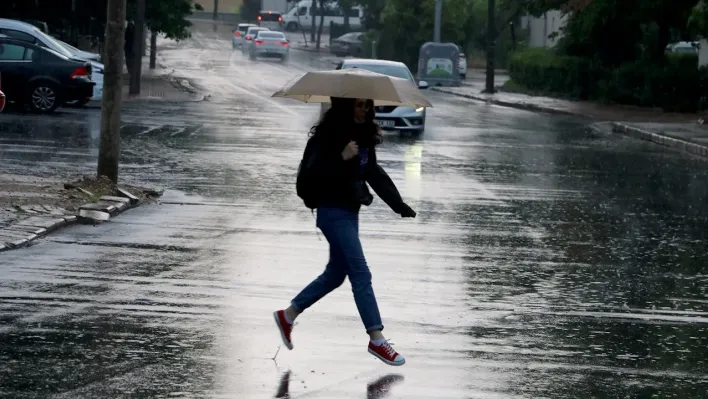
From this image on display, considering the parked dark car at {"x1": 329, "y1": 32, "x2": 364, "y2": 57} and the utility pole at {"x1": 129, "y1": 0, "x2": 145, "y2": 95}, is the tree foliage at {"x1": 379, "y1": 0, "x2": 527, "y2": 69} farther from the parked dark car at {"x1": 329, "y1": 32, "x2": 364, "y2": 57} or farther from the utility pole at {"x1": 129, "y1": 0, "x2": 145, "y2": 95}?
the utility pole at {"x1": 129, "y1": 0, "x2": 145, "y2": 95}

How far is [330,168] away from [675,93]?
1448 inches

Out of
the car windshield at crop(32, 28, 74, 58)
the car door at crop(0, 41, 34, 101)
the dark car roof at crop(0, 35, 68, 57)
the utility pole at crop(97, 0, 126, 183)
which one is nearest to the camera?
the utility pole at crop(97, 0, 126, 183)

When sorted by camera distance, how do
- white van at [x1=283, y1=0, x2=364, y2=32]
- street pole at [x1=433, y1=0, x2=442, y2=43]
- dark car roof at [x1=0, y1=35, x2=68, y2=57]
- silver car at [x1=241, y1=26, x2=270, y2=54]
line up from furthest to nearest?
1. white van at [x1=283, y1=0, x2=364, y2=32]
2. silver car at [x1=241, y1=26, x2=270, y2=54]
3. street pole at [x1=433, y1=0, x2=442, y2=43]
4. dark car roof at [x1=0, y1=35, x2=68, y2=57]

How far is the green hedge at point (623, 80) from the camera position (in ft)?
140

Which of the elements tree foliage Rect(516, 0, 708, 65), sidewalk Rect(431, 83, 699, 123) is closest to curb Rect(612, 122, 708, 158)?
sidewalk Rect(431, 83, 699, 123)

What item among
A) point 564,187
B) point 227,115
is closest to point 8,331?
point 564,187

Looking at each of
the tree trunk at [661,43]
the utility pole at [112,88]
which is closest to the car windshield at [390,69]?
the utility pole at [112,88]

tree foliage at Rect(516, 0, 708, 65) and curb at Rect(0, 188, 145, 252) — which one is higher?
tree foliage at Rect(516, 0, 708, 65)

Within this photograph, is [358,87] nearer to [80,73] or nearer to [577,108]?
[80,73]

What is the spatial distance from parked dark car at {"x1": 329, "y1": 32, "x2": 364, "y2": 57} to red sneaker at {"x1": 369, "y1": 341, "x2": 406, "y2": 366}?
254 ft

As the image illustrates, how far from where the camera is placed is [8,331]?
8398 mm

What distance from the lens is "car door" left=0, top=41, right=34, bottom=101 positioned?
29.7 meters

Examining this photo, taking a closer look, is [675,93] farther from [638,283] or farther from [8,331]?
[8,331]

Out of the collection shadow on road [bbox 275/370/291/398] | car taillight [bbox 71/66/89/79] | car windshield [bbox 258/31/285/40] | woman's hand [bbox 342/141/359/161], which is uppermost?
car windshield [bbox 258/31/285/40]
